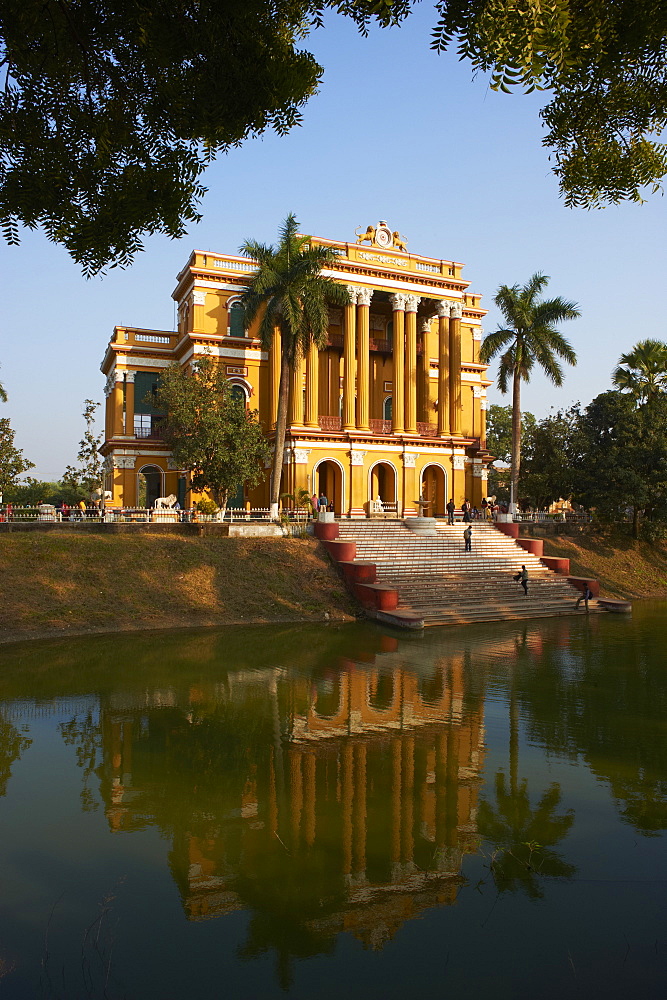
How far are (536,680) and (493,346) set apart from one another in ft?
78.4

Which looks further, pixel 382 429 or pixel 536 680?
pixel 382 429

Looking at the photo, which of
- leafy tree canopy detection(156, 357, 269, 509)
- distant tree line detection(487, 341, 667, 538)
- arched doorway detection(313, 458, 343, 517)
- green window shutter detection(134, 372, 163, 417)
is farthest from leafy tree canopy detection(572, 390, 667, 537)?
green window shutter detection(134, 372, 163, 417)

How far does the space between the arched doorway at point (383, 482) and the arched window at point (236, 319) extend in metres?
9.75

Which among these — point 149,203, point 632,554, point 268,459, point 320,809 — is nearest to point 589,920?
point 320,809

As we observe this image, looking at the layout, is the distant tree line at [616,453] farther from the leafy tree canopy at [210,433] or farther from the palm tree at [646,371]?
the leafy tree canopy at [210,433]

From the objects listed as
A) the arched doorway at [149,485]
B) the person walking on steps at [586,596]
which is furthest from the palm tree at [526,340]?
the arched doorway at [149,485]

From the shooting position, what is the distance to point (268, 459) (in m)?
30.8

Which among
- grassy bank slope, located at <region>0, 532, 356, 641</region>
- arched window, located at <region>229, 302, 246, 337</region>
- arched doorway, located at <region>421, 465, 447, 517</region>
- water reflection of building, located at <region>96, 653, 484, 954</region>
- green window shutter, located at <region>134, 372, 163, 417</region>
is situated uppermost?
arched window, located at <region>229, 302, 246, 337</region>

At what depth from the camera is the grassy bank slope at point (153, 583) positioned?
61.5 feet

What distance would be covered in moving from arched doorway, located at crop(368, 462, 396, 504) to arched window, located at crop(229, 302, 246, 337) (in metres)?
9.75

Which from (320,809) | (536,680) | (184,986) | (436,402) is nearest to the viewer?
(184,986)

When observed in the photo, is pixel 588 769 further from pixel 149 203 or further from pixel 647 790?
pixel 149 203

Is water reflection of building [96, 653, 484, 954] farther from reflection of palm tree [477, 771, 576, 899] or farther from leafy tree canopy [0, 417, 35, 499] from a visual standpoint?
leafy tree canopy [0, 417, 35, 499]

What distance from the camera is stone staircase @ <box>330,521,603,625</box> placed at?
69.9 ft
